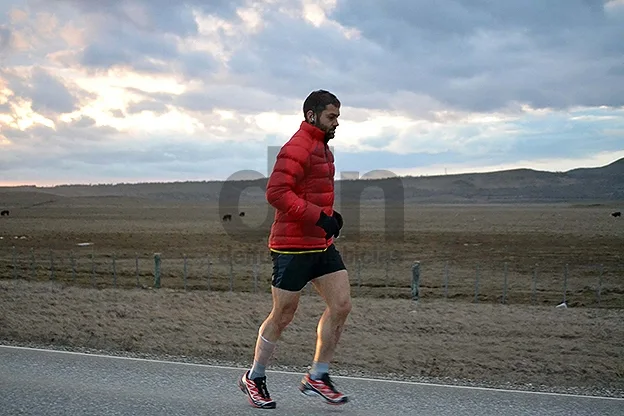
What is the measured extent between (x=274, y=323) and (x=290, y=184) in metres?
1.18

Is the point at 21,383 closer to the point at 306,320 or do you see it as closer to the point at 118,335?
the point at 118,335

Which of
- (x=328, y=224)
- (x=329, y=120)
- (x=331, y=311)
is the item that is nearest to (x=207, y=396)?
(x=331, y=311)

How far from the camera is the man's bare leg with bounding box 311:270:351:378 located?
5.68 m

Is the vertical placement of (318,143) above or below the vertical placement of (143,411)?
above

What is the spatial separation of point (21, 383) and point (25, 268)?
800 inches

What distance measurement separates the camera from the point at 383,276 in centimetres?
2389

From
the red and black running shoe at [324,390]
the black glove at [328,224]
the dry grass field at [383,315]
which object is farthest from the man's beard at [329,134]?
the dry grass field at [383,315]

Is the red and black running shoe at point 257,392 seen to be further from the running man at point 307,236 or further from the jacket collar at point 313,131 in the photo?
the jacket collar at point 313,131

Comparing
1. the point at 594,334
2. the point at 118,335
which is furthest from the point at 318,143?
the point at 594,334

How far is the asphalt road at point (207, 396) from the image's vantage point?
5.60 meters

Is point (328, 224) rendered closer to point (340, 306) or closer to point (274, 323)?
point (340, 306)

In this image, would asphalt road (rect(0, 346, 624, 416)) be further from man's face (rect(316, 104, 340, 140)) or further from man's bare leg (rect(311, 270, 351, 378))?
man's face (rect(316, 104, 340, 140))

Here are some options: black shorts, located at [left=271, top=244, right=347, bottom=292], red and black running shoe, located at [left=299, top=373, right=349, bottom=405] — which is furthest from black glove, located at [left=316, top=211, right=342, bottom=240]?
red and black running shoe, located at [left=299, top=373, right=349, bottom=405]

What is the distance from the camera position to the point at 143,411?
18.1ft
